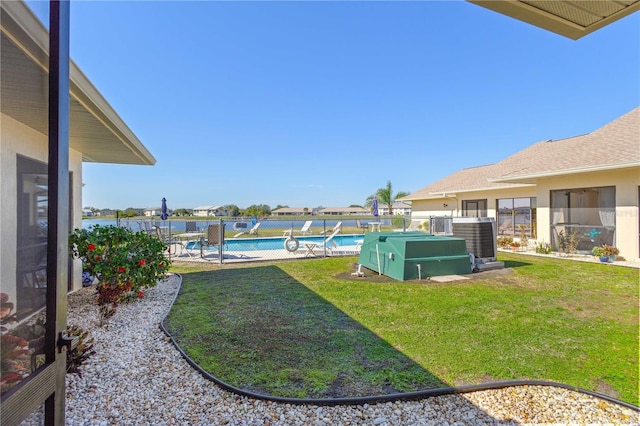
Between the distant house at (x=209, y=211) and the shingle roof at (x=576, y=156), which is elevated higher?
the shingle roof at (x=576, y=156)

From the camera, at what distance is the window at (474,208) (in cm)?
1469

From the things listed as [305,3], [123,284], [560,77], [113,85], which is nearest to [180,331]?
[123,284]

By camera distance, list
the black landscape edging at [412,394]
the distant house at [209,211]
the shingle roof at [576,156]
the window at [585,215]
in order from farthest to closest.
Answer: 1. the distant house at [209,211]
2. the window at [585,215]
3. the shingle roof at [576,156]
4. the black landscape edging at [412,394]

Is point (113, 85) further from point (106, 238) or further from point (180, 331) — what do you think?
point (180, 331)

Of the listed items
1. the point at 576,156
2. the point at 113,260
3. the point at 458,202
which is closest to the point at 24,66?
the point at 113,260

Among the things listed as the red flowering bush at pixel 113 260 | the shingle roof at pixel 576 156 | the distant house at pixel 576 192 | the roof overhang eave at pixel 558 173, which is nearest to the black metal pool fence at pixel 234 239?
the red flowering bush at pixel 113 260

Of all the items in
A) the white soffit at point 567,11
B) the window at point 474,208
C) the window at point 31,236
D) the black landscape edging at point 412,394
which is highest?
the white soffit at point 567,11

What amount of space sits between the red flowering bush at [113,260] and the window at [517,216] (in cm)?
1342

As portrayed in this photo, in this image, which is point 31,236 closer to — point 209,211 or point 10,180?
point 10,180

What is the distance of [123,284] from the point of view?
4762mm

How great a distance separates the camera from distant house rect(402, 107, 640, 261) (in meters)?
9.00

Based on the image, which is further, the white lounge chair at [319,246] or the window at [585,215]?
the white lounge chair at [319,246]

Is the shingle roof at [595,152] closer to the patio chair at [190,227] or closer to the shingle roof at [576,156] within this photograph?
the shingle roof at [576,156]

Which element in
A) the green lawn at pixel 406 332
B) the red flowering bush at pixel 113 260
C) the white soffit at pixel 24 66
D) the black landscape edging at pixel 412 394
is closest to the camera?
the white soffit at pixel 24 66
